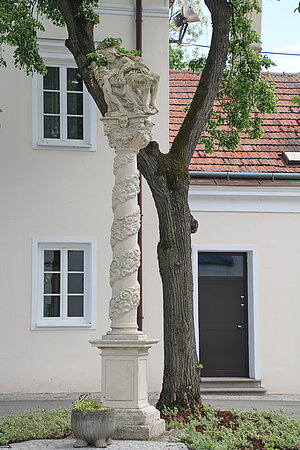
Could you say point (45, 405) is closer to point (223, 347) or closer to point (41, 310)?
point (41, 310)

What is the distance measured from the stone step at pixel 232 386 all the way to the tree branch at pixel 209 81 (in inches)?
216

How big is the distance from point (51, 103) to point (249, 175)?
4067 mm

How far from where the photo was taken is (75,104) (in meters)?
17.7

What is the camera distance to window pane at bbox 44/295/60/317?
17.0m

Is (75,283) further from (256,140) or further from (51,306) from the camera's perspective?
(256,140)

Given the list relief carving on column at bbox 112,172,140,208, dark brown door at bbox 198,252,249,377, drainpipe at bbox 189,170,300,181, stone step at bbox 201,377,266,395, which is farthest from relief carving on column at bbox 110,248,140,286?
dark brown door at bbox 198,252,249,377

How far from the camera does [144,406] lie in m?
11.3

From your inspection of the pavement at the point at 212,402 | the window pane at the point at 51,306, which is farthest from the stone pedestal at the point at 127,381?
the window pane at the point at 51,306

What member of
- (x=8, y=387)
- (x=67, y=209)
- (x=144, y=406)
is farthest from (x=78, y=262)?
(x=144, y=406)

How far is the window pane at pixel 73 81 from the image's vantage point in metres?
17.7

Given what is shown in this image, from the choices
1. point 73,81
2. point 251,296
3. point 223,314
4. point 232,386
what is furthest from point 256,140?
point 232,386

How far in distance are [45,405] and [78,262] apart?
3.12 meters

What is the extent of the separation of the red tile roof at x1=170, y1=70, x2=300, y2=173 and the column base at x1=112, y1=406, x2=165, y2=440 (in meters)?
7.89

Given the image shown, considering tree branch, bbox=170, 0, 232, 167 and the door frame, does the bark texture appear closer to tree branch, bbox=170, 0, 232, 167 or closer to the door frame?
tree branch, bbox=170, 0, 232, 167
